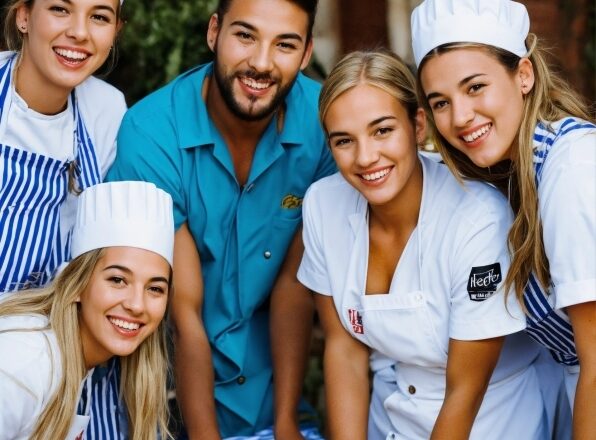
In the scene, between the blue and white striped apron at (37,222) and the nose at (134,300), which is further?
the blue and white striped apron at (37,222)

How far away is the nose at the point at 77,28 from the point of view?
334 cm

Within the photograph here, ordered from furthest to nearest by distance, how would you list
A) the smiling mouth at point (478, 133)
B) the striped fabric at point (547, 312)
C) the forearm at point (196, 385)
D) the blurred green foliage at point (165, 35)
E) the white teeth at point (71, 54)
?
the blurred green foliage at point (165, 35) < the forearm at point (196, 385) < the white teeth at point (71, 54) < the smiling mouth at point (478, 133) < the striped fabric at point (547, 312)

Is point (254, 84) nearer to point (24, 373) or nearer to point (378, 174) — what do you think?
point (378, 174)

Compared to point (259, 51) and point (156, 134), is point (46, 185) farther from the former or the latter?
point (259, 51)

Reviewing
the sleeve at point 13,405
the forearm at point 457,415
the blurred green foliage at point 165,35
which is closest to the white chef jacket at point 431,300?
the forearm at point 457,415

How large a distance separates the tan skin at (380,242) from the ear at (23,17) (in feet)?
3.24

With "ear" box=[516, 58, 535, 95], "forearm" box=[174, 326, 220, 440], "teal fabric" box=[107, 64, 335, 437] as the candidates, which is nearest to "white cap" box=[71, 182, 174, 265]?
"teal fabric" box=[107, 64, 335, 437]

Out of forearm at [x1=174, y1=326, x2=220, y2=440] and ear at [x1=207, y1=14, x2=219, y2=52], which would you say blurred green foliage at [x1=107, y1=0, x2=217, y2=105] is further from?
forearm at [x1=174, y1=326, x2=220, y2=440]

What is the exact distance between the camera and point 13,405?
292cm

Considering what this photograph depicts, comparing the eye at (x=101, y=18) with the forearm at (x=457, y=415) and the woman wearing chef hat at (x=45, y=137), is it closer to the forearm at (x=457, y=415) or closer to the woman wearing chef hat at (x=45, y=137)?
the woman wearing chef hat at (x=45, y=137)

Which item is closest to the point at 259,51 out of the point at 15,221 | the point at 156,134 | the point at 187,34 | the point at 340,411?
the point at 156,134

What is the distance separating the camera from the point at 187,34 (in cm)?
509

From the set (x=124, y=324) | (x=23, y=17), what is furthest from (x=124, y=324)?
(x=23, y=17)

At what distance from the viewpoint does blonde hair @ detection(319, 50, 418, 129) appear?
3180 millimetres
